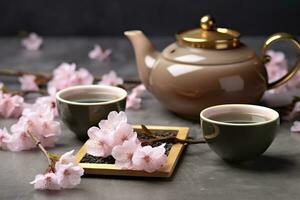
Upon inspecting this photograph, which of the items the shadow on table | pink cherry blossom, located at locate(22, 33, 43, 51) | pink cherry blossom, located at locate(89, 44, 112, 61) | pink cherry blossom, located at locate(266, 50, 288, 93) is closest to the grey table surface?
the shadow on table

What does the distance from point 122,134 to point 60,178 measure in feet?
0.42

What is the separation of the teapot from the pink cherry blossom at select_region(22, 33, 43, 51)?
2.39ft

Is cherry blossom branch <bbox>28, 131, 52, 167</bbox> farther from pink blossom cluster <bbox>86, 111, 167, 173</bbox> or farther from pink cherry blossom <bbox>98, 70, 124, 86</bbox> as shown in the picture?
pink cherry blossom <bbox>98, 70, 124, 86</bbox>

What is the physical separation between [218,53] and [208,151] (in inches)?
8.4

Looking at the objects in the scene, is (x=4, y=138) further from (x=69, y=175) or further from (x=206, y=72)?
(x=206, y=72)

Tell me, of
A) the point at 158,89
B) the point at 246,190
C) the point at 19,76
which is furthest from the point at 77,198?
the point at 19,76

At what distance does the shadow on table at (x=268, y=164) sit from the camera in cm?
110

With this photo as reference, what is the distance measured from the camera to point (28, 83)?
1547mm

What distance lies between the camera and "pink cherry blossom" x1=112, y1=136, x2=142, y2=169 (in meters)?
1.05

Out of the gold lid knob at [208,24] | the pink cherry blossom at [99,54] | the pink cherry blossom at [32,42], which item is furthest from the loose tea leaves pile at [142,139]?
the pink cherry blossom at [32,42]

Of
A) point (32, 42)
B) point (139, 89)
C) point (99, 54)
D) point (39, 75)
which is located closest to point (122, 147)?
point (139, 89)

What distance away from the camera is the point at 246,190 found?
3.33 ft

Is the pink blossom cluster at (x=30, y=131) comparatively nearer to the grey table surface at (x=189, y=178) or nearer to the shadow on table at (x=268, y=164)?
the grey table surface at (x=189, y=178)

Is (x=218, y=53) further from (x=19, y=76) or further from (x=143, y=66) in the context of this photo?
(x=19, y=76)
